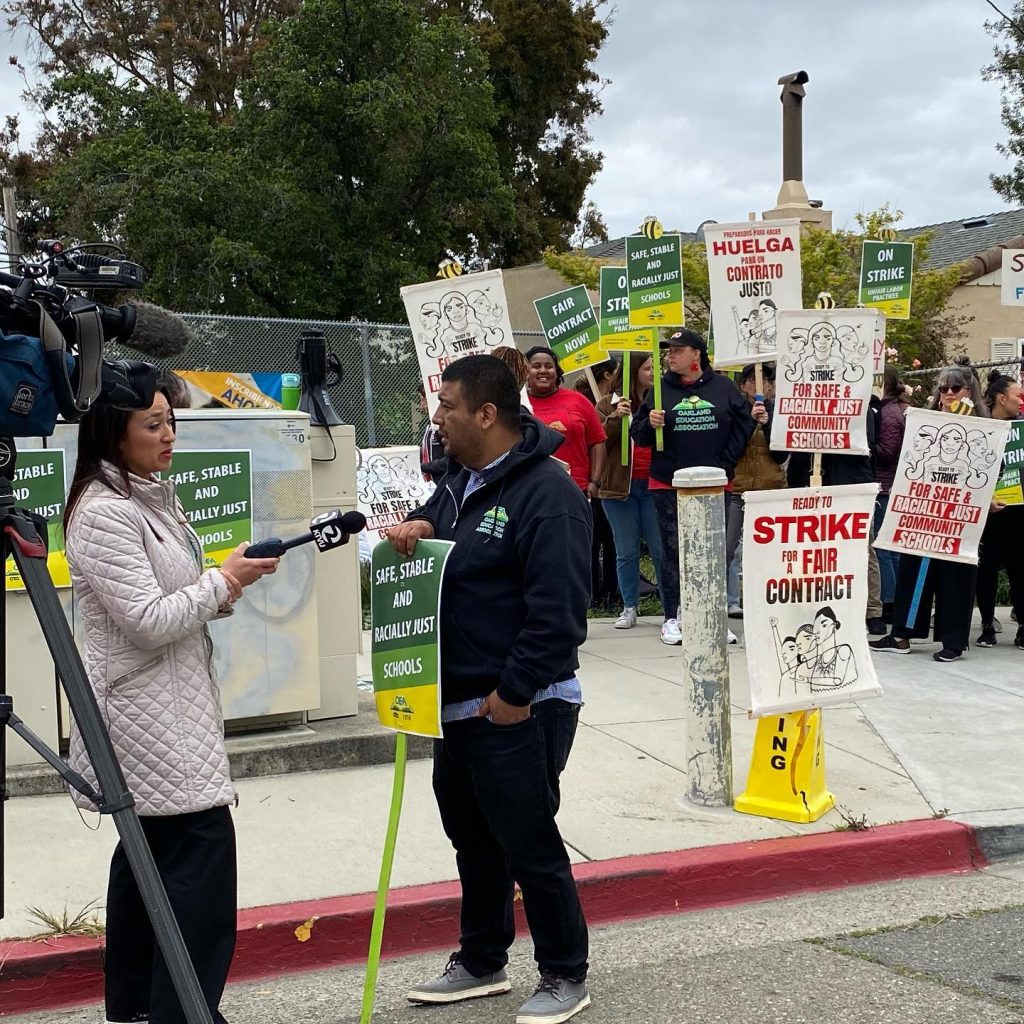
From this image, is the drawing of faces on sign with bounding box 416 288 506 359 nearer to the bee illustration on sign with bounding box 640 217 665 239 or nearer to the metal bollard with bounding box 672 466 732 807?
the bee illustration on sign with bounding box 640 217 665 239

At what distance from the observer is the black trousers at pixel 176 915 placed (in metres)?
3.14

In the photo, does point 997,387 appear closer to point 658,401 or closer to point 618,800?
point 658,401

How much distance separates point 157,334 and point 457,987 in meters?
2.19

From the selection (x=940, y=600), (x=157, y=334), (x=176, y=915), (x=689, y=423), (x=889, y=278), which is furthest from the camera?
(x=889, y=278)

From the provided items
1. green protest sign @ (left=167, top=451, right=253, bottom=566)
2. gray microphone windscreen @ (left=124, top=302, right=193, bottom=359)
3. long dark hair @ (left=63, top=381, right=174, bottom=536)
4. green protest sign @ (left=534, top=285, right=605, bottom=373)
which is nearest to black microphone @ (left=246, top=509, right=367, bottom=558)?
long dark hair @ (left=63, top=381, right=174, bottom=536)

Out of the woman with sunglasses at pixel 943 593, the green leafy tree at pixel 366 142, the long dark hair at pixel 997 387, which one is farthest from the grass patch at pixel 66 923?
the green leafy tree at pixel 366 142

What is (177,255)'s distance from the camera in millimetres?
21844

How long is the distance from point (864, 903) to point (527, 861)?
6.55 ft

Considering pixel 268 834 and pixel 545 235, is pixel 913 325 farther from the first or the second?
pixel 268 834

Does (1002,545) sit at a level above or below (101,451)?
below

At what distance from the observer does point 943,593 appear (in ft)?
29.2

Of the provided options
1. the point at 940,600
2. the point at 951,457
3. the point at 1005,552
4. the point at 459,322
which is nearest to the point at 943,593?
the point at 940,600

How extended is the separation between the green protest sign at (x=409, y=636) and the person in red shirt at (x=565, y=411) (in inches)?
196

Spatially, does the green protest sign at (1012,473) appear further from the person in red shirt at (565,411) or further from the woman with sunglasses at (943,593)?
the person in red shirt at (565,411)
